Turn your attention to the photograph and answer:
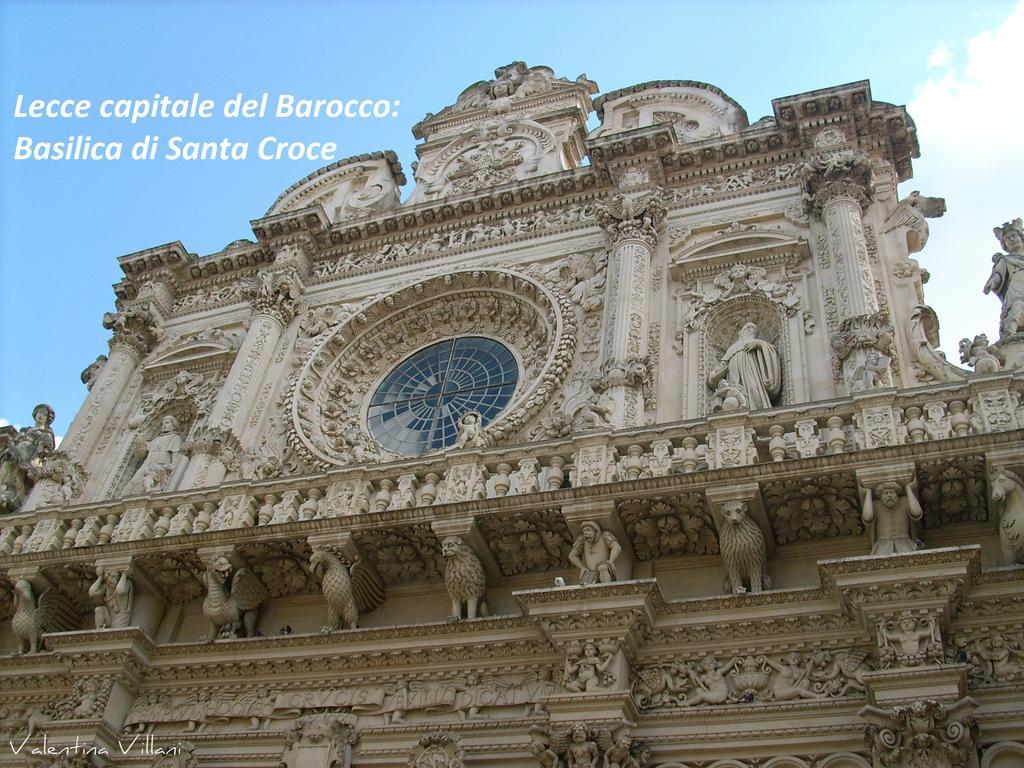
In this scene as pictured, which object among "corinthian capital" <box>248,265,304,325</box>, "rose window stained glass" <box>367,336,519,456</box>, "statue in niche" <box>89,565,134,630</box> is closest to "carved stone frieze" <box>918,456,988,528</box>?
"rose window stained glass" <box>367,336,519,456</box>

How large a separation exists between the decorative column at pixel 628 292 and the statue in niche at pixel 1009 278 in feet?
13.1

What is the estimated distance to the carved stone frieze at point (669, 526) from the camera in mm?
10391

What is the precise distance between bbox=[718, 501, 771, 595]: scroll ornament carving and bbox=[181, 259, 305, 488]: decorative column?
7220mm

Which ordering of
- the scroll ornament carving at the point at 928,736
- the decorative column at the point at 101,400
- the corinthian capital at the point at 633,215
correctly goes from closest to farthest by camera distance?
the scroll ornament carving at the point at 928,736 < the corinthian capital at the point at 633,215 < the decorative column at the point at 101,400

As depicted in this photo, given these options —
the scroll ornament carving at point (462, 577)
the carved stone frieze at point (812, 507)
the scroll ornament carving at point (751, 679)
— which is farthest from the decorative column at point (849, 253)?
the scroll ornament carving at point (462, 577)

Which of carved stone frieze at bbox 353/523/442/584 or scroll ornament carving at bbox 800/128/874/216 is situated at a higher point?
scroll ornament carving at bbox 800/128/874/216

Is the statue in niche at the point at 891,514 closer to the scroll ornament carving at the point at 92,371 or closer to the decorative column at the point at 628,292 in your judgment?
the decorative column at the point at 628,292

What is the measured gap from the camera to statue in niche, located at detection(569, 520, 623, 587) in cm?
1020

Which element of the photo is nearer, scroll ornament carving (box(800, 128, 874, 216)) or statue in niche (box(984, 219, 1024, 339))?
statue in niche (box(984, 219, 1024, 339))

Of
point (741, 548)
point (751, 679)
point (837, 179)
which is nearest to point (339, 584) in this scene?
point (741, 548)

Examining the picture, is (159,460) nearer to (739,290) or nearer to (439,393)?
(439,393)

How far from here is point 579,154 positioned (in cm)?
1944

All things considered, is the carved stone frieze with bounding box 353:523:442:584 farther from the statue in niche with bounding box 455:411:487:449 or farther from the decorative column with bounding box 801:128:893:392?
the decorative column with bounding box 801:128:893:392

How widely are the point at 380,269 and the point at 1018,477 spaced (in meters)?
11.0
